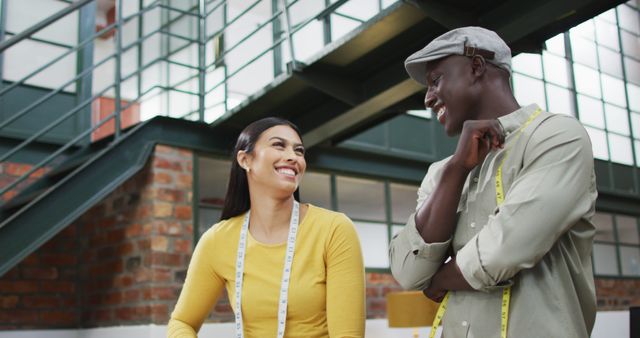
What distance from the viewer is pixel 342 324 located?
1.92 m

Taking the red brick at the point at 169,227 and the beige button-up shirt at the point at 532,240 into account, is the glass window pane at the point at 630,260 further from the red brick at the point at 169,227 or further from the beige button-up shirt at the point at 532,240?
the beige button-up shirt at the point at 532,240

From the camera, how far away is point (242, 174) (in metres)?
2.21

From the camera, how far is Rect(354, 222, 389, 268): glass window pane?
6324 mm

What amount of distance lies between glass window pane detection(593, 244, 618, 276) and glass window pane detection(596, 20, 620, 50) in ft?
9.44

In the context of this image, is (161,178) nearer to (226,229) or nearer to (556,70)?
(226,229)

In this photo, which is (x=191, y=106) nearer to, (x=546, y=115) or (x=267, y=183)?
(x=267, y=183)

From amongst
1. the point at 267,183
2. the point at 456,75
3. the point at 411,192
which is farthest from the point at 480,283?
the point at 411,192

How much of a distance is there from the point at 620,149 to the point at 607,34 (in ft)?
5.53

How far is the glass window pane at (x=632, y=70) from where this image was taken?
10016 mm

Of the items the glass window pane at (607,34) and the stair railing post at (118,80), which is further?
the glass window pane at (607,34)

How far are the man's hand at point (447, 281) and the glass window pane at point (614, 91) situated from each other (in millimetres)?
8789

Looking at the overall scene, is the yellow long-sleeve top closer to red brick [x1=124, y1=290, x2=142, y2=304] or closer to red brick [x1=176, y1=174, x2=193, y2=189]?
red brick [x1=124, y1=290, x2=142, y2=304]

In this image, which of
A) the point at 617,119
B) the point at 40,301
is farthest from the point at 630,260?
the point at 40,301

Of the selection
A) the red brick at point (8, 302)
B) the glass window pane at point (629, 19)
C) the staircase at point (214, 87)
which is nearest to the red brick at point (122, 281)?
the red brick at point (8, 302)
